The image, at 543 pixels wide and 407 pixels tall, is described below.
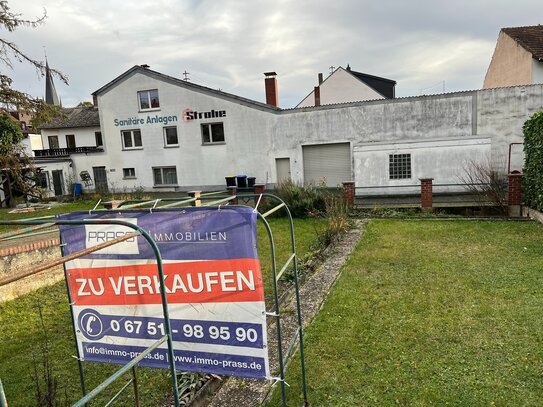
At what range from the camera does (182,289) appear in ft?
11.1

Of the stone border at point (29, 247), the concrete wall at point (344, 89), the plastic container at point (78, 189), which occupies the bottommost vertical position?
the stone border at point (29, 247)

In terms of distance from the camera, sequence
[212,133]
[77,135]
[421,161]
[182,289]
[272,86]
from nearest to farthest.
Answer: [182,289] → [421,161] → [212,133] → [272,86] → [77,135]

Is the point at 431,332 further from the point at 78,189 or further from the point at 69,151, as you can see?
the point at 69,151

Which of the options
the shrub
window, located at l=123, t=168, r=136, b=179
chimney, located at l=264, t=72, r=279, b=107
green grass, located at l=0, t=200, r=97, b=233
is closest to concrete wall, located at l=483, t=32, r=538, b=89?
chimney, located at l=264, t=72, r=279, b=107

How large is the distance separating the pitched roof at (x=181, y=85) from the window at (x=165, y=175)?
17.7 feet

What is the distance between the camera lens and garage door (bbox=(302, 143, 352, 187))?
2102cm

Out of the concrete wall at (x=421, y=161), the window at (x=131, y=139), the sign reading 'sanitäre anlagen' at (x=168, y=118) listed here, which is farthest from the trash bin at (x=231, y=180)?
the window at (x=131, y=139)

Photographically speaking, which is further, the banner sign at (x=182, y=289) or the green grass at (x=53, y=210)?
the green grass at (x=53, y=210)

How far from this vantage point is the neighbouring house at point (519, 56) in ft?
68.4

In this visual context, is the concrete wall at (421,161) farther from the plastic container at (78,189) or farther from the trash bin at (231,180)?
the plastic container at (78,189)

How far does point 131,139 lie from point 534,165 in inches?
887

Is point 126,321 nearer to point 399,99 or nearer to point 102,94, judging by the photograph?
point 399,99

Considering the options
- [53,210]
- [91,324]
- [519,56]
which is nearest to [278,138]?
[53,210]

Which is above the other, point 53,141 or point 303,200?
point 53,141
